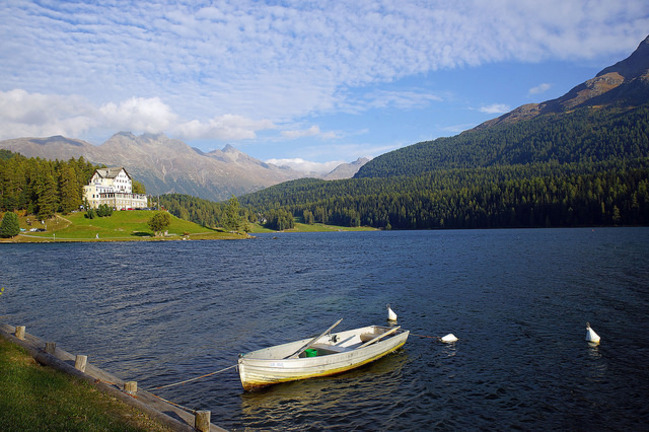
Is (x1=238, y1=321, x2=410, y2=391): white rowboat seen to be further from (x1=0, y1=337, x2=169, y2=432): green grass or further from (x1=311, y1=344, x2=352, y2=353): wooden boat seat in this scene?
(x1=0, y1=337, x2=169, y2=432): green grass

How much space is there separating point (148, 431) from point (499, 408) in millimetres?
17093

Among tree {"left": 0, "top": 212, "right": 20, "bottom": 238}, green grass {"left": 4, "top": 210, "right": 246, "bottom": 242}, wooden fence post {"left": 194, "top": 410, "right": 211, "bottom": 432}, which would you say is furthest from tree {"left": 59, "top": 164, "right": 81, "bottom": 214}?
wooden fence post {"left": 194, "top": 410, "right": 211, "bottom": 432}

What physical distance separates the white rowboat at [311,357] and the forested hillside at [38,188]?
181915mm

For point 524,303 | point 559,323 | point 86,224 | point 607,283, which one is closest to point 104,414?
point 559,323

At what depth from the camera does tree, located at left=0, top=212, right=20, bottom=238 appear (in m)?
143

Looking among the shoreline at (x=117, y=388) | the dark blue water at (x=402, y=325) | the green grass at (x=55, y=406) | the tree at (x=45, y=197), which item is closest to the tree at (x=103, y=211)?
the tree at (x=45, y=197)

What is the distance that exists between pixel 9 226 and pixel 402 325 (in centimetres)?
15965

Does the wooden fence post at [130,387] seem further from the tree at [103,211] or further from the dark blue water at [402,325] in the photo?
the tree at [103,211]

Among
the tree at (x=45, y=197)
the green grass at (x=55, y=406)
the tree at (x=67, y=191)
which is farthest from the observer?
the tree at (x=67, y=191)

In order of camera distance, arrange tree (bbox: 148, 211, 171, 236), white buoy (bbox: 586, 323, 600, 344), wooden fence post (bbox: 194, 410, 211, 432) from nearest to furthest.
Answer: wooden fence post (bbox: 194, 410, 211, 432)
white buoy (bbox: 586, 323, 600, 344)
tree (bbox: 148, 211, 171, 236)

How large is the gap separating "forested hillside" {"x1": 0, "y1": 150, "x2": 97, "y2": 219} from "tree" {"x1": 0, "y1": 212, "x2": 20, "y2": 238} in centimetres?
2219

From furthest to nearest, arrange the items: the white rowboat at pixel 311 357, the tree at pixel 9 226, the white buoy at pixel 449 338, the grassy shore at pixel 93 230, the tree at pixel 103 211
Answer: the tree at pixel 103 211 → the grassy shore at pixel 93 230 → the tree at pixel 9 226 → the white buoy at pixel 449 338 → the white rowboat at pixel 311 357

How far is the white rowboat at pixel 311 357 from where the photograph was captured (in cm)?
2325

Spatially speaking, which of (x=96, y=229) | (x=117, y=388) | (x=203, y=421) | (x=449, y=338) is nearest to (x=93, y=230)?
(x=96, y=229)
